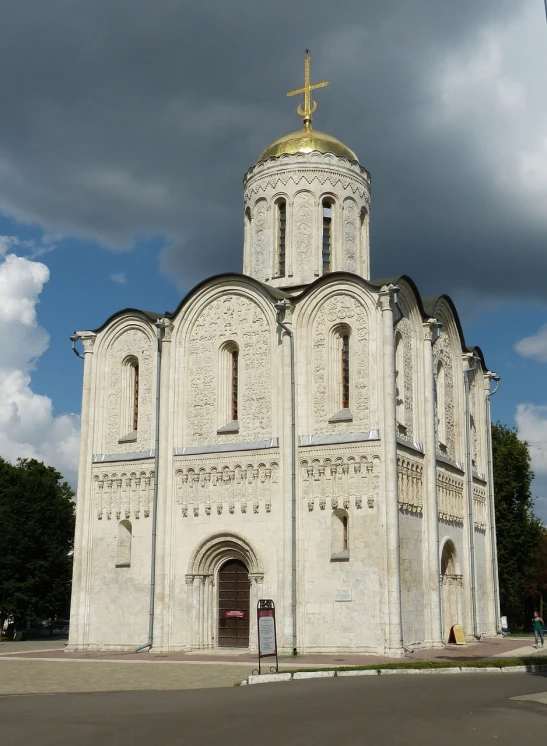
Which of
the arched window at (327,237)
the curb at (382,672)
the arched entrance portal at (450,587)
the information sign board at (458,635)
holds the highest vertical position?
the arched window at (327,237)

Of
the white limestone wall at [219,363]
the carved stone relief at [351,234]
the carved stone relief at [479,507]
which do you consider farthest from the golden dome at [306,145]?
the carved stone relief at [479,507]

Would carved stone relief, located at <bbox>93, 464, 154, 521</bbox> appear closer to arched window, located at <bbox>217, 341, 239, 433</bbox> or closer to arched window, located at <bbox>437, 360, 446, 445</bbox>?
arched window, located at <bbox>217, 341, 239, 433</bbox>

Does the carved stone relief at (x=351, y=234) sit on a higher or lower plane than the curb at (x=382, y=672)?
higher

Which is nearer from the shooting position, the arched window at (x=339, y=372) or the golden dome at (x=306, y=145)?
the arched window at (x=339, y=372)

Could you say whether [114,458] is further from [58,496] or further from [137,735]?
[137,735]

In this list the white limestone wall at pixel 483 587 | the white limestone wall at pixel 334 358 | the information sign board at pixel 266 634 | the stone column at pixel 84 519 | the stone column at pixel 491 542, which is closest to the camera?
the information sign board at pixel 266 634

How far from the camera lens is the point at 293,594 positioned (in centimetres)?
2250

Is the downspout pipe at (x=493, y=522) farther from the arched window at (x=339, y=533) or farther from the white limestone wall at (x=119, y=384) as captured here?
the white limestone wall at (x=119, y=384)

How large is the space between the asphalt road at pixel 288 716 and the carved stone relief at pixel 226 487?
973cm

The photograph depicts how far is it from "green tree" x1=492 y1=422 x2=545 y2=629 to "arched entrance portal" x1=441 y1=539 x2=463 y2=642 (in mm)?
12865

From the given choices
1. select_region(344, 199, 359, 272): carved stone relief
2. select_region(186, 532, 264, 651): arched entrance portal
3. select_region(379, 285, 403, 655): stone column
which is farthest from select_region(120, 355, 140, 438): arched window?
select_region(379, 285, 403, 655): stone column

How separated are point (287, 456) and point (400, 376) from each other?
3856mm

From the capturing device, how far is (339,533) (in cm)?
2278

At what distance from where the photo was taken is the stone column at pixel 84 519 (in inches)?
1012
